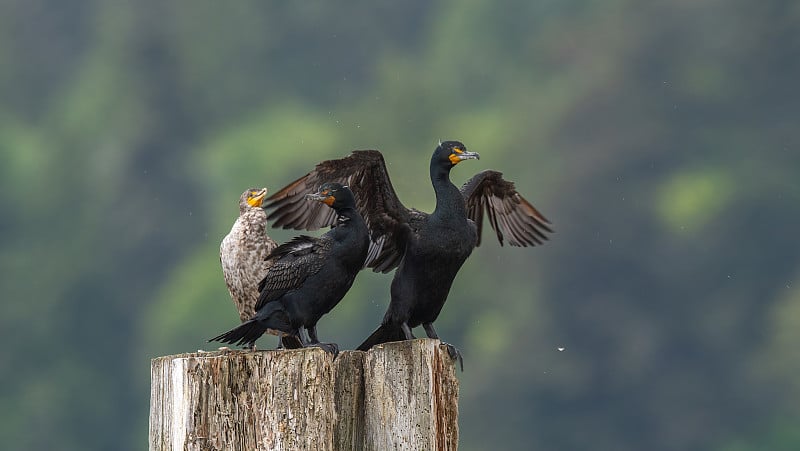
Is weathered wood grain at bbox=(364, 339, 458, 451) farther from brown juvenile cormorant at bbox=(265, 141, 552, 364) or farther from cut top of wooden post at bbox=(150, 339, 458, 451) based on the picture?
brown juvenile cormorant at bbox=(265, 141, 552, 364)


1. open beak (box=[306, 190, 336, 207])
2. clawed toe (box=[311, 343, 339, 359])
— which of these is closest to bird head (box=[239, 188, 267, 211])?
open beak (box=[306, 190, 336, 207])

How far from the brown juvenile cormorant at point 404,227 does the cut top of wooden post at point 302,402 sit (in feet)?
3.01

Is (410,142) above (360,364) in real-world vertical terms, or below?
above

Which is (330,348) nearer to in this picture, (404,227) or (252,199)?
(404,227)

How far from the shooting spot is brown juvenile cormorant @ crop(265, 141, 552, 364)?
7.54 meters

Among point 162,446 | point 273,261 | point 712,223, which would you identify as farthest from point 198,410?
point 712,223

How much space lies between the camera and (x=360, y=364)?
6.66m

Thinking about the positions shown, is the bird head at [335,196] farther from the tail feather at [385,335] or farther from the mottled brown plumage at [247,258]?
the mottled brown plumage at [247,258]

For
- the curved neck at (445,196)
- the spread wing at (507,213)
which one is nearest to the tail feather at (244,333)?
the curved neck at (445,196)

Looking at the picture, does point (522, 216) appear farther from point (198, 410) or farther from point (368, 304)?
point (368, 304)

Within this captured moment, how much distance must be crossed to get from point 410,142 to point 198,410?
1236 inches

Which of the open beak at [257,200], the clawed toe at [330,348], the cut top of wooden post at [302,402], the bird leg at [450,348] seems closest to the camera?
the cut top of wooden post at [302,402]

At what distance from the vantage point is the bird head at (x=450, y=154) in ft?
25.1

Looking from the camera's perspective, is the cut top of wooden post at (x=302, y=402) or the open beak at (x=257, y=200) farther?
the open beak at (x=257, y=200)
